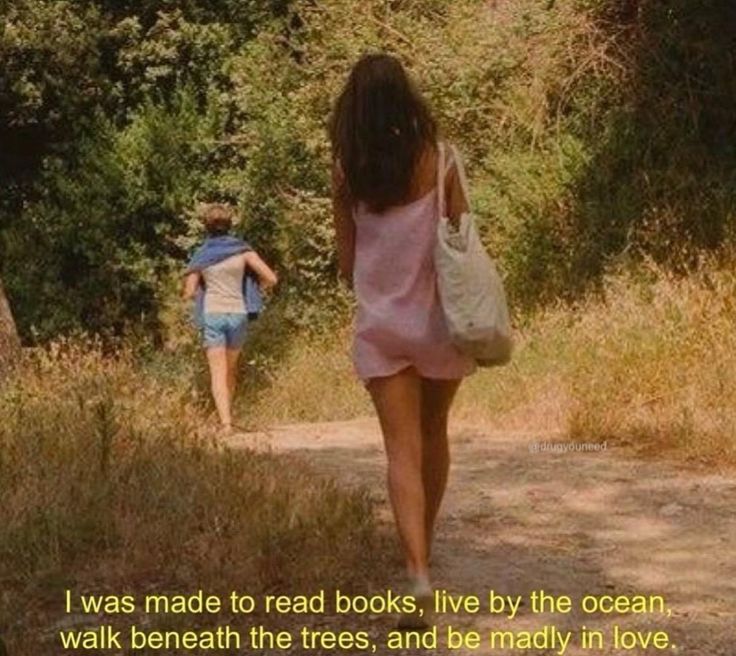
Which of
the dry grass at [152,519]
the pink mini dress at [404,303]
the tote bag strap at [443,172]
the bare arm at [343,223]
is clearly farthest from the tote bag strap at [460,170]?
the dry grass at [152,519]

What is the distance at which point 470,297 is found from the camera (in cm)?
420

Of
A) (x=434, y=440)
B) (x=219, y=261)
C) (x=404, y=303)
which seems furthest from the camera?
(x=219, y=261)

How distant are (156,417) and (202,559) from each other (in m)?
2.44

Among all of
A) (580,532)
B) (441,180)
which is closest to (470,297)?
(441,180)

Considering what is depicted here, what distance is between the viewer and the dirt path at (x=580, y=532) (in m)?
4.32

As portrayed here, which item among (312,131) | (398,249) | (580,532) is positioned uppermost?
(312,131)

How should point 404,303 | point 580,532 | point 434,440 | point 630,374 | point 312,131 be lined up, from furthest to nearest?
point 312,131
point 630,374
point 580,532
point 434,440
point 404,303

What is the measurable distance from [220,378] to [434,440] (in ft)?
16.3

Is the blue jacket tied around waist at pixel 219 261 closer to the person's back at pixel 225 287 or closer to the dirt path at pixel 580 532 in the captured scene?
the person's back at pixel 225 287

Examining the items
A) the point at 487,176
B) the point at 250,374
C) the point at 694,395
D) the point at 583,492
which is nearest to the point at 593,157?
the point at 487,176

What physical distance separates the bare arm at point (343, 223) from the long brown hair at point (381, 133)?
Answer: 0.05 m

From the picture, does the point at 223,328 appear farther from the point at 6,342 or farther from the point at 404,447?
the point at 404,447

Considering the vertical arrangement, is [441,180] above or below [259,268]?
above

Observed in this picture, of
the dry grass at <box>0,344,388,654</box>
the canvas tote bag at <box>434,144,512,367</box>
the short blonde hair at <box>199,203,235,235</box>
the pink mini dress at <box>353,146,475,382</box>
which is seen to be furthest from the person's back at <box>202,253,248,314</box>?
the canvas tote bag at <box>434,144,512,367</box>
